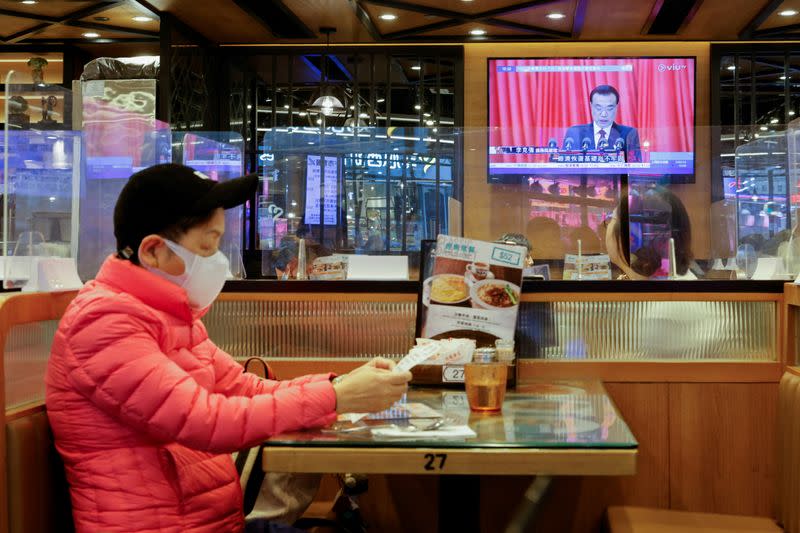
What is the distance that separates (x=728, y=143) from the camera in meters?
6.12

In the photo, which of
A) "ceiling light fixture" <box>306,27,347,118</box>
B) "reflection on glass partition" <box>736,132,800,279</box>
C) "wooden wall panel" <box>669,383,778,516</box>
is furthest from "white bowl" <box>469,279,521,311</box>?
"ceiling light fixture" <box>306,27,347,118</box>

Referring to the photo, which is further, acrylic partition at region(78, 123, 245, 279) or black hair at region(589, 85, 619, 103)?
black hair at region(589, 85, 619, 103)

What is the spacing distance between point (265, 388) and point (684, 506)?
1.35 m

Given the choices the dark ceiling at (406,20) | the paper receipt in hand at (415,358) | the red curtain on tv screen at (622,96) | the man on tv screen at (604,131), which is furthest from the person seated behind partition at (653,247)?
the red curtain on tv screen at (622,96)

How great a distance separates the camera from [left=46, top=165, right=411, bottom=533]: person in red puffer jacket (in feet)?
4.97

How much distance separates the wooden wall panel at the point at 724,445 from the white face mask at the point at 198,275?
4.82ft

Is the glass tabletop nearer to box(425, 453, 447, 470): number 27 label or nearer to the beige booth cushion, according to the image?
box(425, 453, 447, 470): number 27 label

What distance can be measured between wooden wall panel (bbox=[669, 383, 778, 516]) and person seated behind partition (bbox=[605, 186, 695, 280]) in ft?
2.09

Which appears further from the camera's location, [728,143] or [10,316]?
[728,143]

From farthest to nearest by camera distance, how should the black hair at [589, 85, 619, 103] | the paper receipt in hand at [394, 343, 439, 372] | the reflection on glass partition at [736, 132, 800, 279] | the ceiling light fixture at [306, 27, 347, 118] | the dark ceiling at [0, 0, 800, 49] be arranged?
the black hair at [589, 85, 619, 103], the ceiling light fixture at [306, 27, 347, 118], the dark ceiling at [0, 0, 800, 49], the reflection on glass partition at [736, 132, 800, 279], the paper receipt in hand at [394, 343, 439, 372]

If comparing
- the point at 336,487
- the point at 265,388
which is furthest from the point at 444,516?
the point at 336,487

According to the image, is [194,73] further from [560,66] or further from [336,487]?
[336,487]

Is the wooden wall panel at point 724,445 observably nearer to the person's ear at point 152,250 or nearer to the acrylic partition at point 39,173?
the person's ear at point 152,250

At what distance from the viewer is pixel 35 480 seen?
1.69 metres
